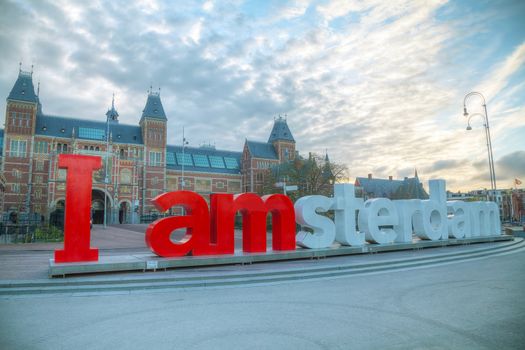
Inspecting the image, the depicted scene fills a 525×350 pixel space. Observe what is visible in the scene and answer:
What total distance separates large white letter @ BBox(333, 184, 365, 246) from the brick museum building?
104 feet

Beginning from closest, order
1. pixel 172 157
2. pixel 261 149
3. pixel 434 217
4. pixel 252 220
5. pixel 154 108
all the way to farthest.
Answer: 1. pixel 252 220
2. pixel 434 217
3. pixel 154 108
4. pixel 172 157
5. pixel 261 149

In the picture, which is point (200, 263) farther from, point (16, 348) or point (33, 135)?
point (33, 135)

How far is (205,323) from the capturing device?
6012 millimetres

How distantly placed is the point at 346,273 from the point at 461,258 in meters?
6.66

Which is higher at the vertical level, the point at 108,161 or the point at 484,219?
the point at 108,161

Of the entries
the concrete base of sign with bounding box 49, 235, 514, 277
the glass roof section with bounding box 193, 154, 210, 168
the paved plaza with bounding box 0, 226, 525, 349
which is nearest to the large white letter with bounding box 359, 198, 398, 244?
the concrete base of sign with bounding box 49, 235, 514, 277

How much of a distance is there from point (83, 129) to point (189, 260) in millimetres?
53840

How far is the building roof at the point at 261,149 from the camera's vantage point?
231 ft

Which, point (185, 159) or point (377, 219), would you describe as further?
point (185, 159)

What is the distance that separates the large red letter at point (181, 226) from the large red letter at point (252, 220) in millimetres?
575

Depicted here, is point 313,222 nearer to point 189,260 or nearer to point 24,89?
point 189,260

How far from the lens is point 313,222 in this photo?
14695 mm

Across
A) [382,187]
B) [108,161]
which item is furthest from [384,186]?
[108,161]

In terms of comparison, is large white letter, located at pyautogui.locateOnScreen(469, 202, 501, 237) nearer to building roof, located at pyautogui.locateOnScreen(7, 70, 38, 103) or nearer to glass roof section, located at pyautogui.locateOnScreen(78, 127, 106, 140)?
glass roof section, located at pyautogui.locateOnScreen(78, 127, 106, 140)
